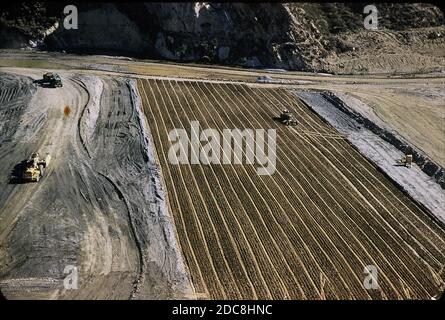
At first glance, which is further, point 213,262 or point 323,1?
point 323,1

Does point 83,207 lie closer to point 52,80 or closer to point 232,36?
point 52,80

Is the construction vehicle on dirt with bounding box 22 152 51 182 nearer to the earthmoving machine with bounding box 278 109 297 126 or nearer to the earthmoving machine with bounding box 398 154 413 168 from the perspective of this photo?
the earthmoving machine with bounding box 278 109 297 126

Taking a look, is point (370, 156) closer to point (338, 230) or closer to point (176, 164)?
point (338, 230)

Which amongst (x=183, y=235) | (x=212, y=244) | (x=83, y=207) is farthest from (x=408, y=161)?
(x=83, y=207)

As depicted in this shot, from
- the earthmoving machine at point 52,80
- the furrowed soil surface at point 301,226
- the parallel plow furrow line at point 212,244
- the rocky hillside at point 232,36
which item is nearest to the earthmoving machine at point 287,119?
the furrowed soil surface at point 301,226

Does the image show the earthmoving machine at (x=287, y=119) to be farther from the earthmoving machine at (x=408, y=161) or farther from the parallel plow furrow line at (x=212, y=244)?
the parallel plow furrow line at (x=212, y=244)

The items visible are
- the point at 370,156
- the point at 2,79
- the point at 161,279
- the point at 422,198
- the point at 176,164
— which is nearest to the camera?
the point at 161,279

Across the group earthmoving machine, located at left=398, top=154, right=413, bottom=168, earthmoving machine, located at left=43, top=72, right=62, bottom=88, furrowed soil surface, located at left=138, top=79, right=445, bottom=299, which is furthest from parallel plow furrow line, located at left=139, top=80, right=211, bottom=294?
earthmoving machine, located at left=398, top=154, right=413, bottom=168

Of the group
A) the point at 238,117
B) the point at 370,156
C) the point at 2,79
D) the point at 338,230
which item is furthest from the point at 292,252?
the point at 2,79
